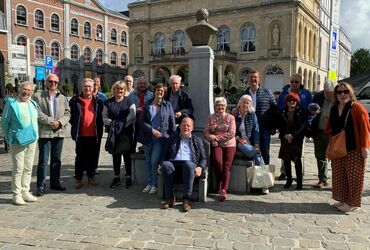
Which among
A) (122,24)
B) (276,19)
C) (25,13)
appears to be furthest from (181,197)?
(122,24)

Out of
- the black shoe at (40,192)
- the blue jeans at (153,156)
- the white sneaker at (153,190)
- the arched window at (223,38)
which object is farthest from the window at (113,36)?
the white sneaker at (153,190)

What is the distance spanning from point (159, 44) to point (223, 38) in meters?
9.63

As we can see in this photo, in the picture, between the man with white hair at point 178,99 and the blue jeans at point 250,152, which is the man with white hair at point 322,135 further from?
the man with white hair at point 178,99

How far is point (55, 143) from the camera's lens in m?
6.32

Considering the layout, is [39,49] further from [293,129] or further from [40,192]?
[293,129]

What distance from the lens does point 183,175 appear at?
18.2 feet

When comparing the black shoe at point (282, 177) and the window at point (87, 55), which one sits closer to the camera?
the black shoe at point (282, 177)

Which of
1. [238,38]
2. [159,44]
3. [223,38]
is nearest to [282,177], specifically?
[238,38]

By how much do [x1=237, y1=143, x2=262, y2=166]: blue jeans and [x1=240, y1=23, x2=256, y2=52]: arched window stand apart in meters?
37.3

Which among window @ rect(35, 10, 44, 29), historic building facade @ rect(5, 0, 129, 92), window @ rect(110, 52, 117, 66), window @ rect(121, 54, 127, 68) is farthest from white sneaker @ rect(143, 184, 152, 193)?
window @ rect(121, 54, 127, 68)

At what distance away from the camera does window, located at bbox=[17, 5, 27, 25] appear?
4297cm

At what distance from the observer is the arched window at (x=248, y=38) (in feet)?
137

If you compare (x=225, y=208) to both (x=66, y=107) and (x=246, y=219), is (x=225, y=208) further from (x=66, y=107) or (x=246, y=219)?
(x=66, y=107)

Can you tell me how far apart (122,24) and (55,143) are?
54.5 metres
